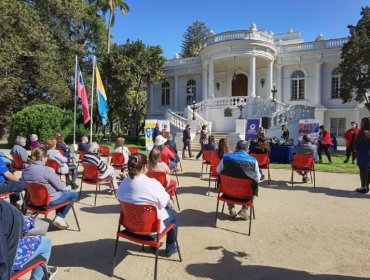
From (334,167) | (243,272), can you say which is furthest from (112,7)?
(243,272)

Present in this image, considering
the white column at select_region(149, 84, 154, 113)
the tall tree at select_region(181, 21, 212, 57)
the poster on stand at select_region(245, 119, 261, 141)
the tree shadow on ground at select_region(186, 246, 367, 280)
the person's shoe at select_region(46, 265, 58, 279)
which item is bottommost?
the tree shadow on ground at select_region(186, 246, 367, 280)

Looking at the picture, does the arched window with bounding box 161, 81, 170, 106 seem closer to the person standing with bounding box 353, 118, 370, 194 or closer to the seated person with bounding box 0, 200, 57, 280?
the person standing with bounding box 353, 118, 370, 194

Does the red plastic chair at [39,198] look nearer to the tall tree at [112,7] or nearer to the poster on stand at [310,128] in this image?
the poster on stand at [310,128]

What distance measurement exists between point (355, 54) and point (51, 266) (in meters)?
21.0

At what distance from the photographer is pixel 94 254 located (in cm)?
454

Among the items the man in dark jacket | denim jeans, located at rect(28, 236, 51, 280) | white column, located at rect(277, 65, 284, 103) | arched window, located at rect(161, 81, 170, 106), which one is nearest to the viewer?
the man in dark jacket

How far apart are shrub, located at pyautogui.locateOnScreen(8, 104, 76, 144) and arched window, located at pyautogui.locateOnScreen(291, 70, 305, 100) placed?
18.6 meters

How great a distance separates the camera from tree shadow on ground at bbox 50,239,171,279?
4.20 meters

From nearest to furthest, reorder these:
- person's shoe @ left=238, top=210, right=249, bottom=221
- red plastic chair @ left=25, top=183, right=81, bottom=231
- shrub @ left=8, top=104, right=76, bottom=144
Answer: red plastic chair @ left=25, top=183, right=81, bottom=231, person's shoe @ left=238, top=210, right=249, bottom=221, shrub @ left=8, top=104, right=76, bottom=144

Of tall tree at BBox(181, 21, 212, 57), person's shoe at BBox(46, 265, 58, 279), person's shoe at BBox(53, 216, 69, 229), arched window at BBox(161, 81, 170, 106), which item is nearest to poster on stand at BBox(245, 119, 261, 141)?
person's shoe at BBox(53, 216, 69, 229)

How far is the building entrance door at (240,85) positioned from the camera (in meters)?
29.4

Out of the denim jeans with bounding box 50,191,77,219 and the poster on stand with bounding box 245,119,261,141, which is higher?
the poster on stand with bounding box 245,119,261,141

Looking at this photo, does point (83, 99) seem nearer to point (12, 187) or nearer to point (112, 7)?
point (12, 187)

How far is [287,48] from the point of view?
27109mm
